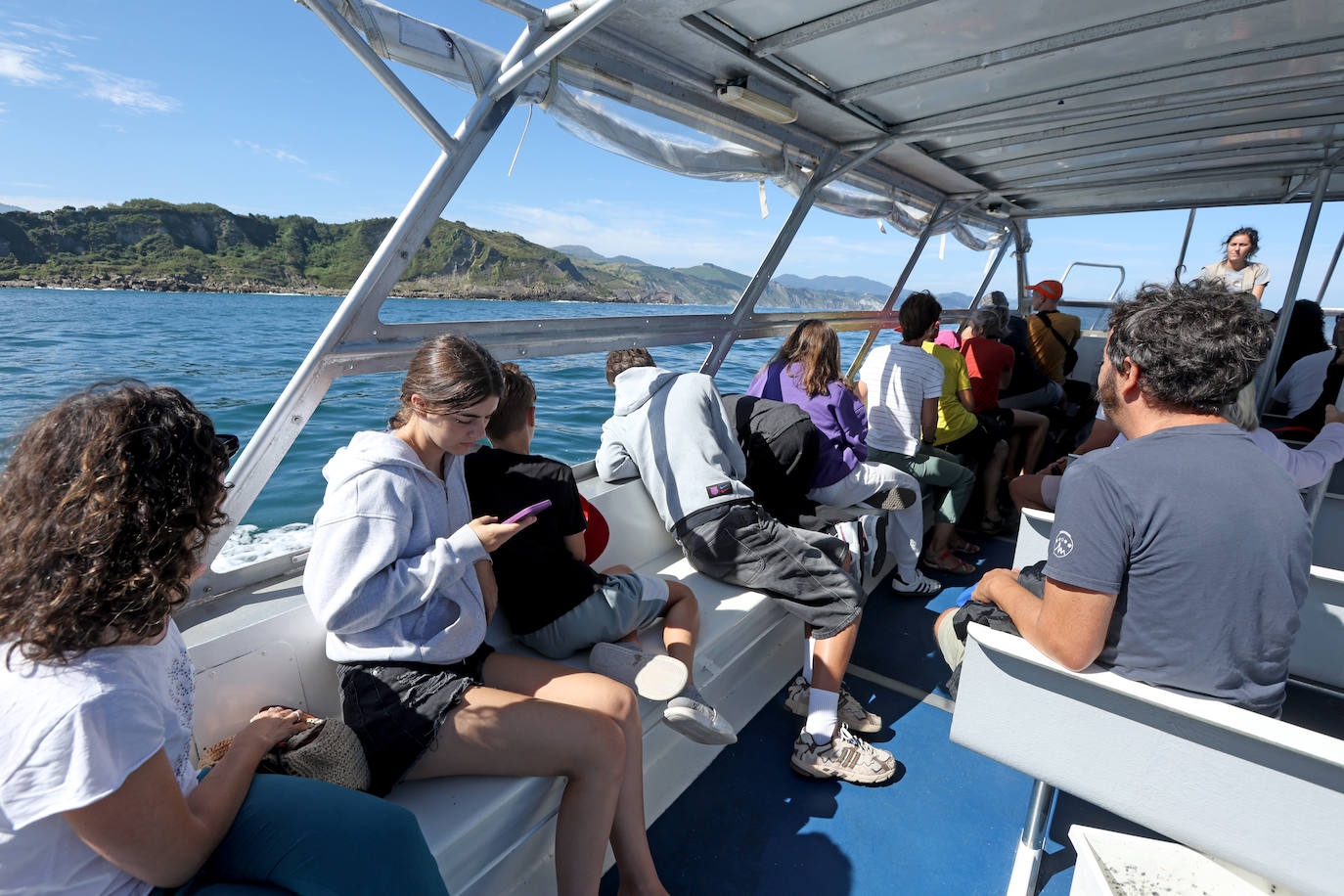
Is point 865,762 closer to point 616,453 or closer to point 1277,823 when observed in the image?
point 1277,823

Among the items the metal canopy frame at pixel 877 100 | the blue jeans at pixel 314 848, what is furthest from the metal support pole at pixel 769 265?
the blue jeans at pixel 314 848

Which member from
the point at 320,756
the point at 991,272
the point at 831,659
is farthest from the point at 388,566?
the point at 991,272

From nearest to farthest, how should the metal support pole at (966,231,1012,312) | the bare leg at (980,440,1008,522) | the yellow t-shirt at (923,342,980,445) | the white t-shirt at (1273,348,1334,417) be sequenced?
the white t-shirt at (1273,348,1334,417), the yellow t-shirt at (923,342,980,445), the bare leg at (980,440,1008,522), the metal support pole at (966,231,1012,312)

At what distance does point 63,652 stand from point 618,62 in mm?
2595

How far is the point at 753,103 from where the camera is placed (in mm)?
2908

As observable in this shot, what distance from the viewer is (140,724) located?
85cm

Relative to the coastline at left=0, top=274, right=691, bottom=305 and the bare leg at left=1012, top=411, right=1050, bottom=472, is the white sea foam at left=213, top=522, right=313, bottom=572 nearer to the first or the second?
the coastline at left=0, top=274, right=691, bottom=305

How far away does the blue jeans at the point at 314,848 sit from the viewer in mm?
1046

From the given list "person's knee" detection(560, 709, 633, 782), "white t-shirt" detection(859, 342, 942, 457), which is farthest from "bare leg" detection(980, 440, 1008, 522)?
"person's knee" detection(560, 709, 633, 782)

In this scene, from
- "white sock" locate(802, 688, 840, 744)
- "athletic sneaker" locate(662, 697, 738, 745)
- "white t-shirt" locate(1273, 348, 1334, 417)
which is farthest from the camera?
"white t-shirt" locate(1273, 348, 1334, 417)

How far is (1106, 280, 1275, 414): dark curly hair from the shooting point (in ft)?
4.13

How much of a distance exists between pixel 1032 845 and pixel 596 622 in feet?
4.23

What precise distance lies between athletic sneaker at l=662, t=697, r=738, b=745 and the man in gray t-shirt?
839mm

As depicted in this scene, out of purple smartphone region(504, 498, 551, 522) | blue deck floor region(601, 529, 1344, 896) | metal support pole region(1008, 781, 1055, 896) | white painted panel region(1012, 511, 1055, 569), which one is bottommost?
blue deck floor region(601, 529, 1344, 896)
